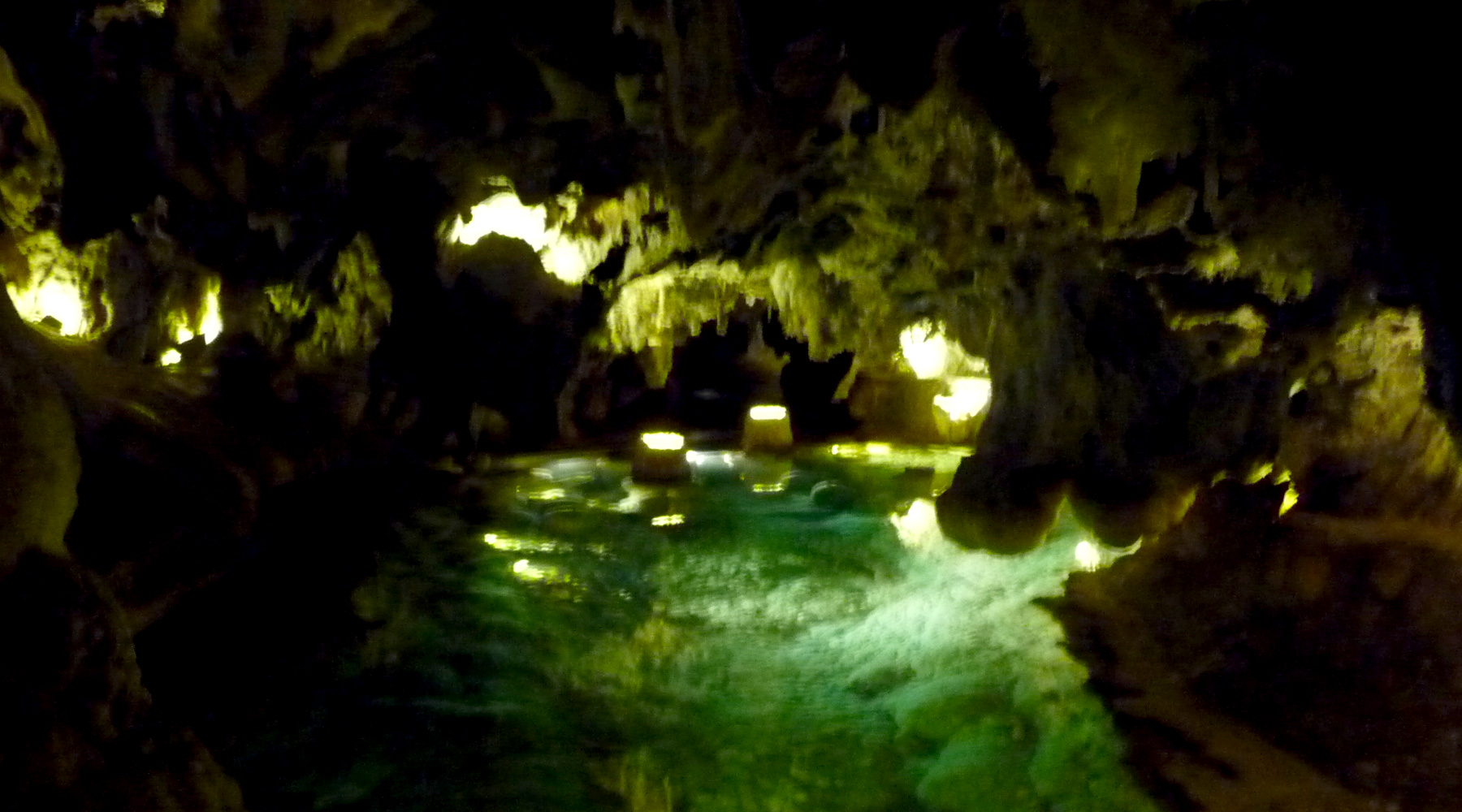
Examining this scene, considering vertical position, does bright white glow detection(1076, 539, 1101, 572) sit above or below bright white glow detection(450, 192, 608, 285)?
below

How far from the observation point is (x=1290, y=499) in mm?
5453

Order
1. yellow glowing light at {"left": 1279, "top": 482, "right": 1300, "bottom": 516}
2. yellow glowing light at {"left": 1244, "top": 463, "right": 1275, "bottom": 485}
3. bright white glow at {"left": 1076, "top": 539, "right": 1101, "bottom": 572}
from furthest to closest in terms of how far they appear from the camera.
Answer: bright white glow at {"left": 1076, "top": 539, "right": 1101, "bottom": 572}
yellow glowing light at {"left": 1244, "top": 463, "right": 1275, "bottom": 485}
yellow glowing light at {"left": 1279, "top": 482, "right": 1300, "bottom": 516}

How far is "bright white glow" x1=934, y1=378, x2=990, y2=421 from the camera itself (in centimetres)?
1499

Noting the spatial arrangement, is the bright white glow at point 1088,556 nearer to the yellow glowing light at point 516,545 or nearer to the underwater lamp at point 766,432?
the yellow glowing light at point 516,545

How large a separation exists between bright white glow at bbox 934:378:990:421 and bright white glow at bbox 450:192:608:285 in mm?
6277

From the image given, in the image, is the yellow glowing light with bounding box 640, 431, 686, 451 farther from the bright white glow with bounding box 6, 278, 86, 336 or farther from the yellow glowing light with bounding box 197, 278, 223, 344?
the bright white glow with bounding box 6, 278, 86, 336

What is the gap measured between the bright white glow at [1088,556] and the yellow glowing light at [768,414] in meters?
7.96

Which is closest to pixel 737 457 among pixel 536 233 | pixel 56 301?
pixel 536 233

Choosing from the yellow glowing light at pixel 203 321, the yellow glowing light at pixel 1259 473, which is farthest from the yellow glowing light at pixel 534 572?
the yellow glowing light at pixel 203 321

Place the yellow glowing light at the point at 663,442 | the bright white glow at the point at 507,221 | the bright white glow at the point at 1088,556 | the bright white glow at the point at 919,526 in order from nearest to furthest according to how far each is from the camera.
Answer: the bright white glow at the point at 1088,556 < the bright white glow at the point at 919,526 < the yellow glowing light at the point at 663,442 < the bright white glow at the point at 507,221

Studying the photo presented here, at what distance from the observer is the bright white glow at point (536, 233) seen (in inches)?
519

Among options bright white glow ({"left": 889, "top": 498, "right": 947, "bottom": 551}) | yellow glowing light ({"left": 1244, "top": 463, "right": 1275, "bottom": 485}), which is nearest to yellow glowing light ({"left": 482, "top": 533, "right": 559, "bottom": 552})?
bright white glow ({"left": 889, "top": 498, "right": 947, "bottom": 551})

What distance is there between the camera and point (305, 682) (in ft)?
18.3

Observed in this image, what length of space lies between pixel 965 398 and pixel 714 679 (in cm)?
1045
